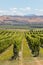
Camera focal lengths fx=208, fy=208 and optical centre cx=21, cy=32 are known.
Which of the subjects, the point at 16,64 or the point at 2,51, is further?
the point at 2,51

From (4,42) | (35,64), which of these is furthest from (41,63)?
(4,42)

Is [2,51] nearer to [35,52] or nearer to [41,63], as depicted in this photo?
[35,52]

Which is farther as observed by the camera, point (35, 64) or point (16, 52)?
point (16, 52)

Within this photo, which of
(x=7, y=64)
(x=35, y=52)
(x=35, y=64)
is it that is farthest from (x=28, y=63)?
(x=35, y=52)

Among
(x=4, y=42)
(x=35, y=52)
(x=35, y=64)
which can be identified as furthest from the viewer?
(x=4, y=42)

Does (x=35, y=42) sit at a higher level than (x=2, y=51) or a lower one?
higher

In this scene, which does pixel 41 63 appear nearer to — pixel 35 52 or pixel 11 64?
pixel 11 64

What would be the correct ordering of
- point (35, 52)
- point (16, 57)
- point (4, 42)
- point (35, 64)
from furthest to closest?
point (4, 42) → point (35, 52) → point (16, 57) → point (35, 64)

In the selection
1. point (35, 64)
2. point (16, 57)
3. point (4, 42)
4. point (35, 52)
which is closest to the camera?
point (35, 64)

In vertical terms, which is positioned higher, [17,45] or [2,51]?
[17,45]
